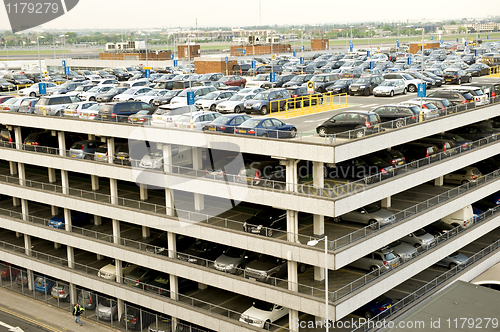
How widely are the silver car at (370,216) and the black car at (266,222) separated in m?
2.98

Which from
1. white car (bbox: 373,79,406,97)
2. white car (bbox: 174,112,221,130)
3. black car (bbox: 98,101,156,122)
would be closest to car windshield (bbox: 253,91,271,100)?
white car (bbox: 174,112,221,130)

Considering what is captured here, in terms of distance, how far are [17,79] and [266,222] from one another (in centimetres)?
5328

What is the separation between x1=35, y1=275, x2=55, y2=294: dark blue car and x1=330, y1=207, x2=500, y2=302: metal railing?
71.5 feet

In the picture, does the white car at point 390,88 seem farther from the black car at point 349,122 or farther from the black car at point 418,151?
the black car at point 349,122

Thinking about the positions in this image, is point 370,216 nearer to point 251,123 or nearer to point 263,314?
point 263,314

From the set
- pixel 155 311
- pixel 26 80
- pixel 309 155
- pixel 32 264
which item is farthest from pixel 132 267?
pixel 26 80

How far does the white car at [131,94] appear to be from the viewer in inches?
1897

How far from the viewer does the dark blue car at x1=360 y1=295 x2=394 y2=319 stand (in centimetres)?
2920

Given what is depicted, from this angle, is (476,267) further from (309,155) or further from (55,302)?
(55,302)

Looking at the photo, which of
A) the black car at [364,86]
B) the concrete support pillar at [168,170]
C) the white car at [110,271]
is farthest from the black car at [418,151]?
the white car at [110,271]

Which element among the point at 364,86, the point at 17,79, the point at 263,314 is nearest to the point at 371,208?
the point at 263,314

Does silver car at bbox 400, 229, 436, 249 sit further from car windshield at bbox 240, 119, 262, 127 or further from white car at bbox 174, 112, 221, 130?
white car at bbox 174, 112, 221, 130

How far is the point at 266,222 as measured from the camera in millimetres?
28797

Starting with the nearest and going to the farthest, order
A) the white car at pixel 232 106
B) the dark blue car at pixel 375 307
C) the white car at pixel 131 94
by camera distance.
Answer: the dark blue car at pixel 375 307
the white car at pixel 232 106
the white car at pixel 131 94
